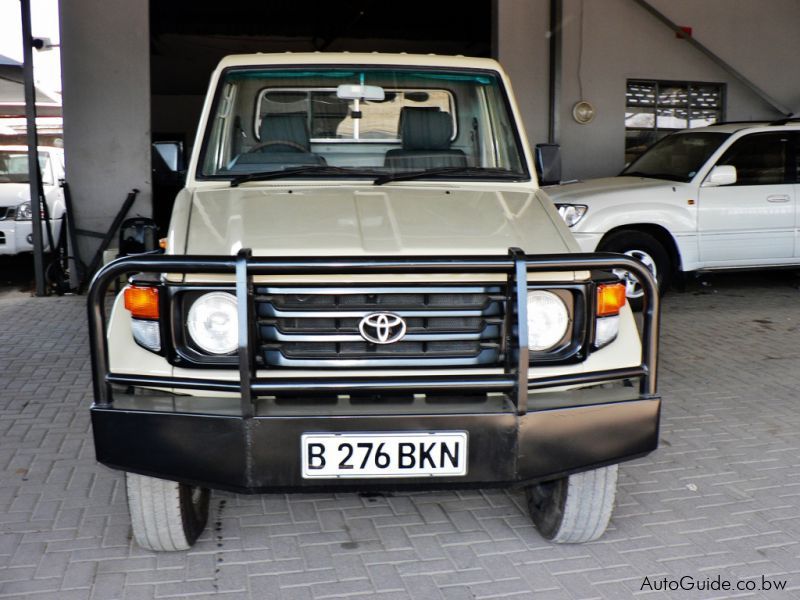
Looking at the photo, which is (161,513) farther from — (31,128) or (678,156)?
(678,156)

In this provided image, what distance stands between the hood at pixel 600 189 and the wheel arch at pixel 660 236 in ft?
1.13

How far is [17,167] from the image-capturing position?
12.1 metres

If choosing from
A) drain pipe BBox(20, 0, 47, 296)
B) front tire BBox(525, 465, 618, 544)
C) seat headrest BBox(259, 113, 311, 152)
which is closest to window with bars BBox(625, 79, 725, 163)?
drain pipe BBox(20, 0, 47, 296)

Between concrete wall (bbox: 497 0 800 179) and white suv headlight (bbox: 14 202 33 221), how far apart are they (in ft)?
20.6

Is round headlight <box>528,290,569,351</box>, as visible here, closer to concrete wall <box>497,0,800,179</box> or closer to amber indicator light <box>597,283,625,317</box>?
amber indicator light <box>597,283,625,317</box>

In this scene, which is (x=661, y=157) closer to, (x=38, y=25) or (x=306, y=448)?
(x=306, y=448)

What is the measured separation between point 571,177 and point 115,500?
9101 mm

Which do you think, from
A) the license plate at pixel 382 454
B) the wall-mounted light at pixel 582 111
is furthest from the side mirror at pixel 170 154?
the wall-mounted light at pixel 582 111

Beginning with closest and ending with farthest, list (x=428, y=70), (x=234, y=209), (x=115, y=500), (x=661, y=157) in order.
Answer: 1. (x=234, y=209)
2. (x=115, y=500)
3. (x=428, y=70)
4. (x=661, y=157)

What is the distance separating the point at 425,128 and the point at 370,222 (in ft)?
3.99

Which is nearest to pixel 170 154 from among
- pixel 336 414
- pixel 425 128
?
pixel 425 128

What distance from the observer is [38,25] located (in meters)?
14.3

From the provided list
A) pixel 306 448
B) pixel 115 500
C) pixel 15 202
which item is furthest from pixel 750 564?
pixel 15 202

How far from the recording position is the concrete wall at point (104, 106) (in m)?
9.43
